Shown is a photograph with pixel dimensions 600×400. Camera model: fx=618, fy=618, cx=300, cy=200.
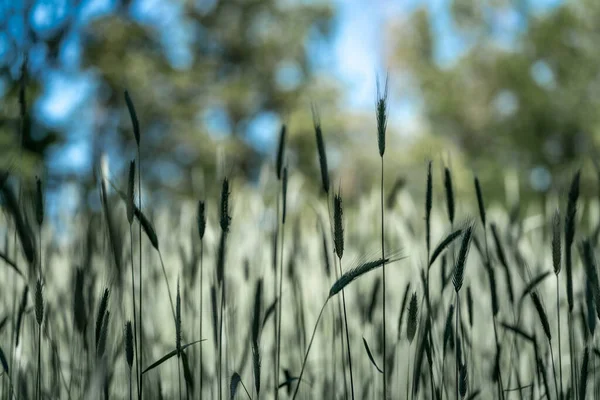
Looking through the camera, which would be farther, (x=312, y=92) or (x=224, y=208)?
(x=312, y=92)

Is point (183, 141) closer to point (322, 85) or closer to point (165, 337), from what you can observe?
point (322, 85)

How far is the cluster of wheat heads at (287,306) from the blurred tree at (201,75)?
10.0m

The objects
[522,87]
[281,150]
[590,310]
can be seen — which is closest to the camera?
[590,310]

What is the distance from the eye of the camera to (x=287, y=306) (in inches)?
67.2

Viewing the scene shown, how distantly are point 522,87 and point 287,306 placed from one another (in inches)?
531

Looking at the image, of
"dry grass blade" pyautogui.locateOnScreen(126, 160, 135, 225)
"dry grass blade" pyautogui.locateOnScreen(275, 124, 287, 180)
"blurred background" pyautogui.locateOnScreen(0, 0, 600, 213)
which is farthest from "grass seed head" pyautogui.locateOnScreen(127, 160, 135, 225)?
"blurred background" pyautogui.locateOnScreen(0, 0, 600, 213)

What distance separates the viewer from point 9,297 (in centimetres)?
183

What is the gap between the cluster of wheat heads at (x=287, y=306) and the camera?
0.66 m

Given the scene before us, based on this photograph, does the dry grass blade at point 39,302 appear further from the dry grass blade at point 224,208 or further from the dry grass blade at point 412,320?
the dry grass blade at point 412,320

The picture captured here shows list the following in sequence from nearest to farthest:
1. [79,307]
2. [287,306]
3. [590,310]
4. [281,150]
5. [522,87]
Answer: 1. [79,307]
2. [590,310]
3. [281,150]
4. [287,306]
5. [522,87]

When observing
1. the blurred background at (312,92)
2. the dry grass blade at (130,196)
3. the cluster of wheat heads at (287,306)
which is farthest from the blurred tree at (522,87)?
the dry grass blade at (130,196)

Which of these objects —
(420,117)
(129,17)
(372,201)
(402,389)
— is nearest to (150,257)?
(402,389)

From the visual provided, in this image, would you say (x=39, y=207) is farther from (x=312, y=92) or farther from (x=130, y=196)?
(x=312, y=92)

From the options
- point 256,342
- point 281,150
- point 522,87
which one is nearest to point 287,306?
point 281,150
